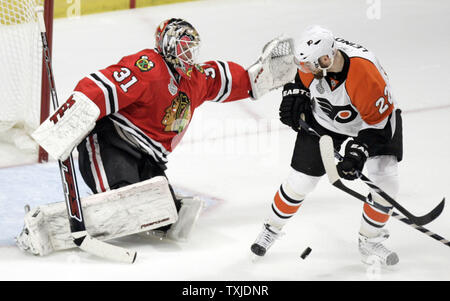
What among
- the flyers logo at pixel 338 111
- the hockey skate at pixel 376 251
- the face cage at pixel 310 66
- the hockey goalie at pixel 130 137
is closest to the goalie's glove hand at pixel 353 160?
the flyers logo at pixel 338 111

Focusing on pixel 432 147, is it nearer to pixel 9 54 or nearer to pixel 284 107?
pixel 284 107

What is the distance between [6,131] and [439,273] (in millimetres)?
2159

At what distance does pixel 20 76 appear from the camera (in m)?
4.50

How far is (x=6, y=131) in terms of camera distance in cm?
446

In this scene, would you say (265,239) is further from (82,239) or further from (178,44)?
(178,44)

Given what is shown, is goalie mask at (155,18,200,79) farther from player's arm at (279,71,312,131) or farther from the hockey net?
the hockey net

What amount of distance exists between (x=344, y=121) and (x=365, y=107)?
6.2 inches

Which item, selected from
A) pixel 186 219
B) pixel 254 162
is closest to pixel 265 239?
pixel 186 219

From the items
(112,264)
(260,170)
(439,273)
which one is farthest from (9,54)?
(439,273)

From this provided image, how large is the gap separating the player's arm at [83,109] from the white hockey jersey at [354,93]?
0.61 metres

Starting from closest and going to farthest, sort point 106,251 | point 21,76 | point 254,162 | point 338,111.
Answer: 1. point 338,111
2. point 106,251
3. point 254,162
4. point 21,76

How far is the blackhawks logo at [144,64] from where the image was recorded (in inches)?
130

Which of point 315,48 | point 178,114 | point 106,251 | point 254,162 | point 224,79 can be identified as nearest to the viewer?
point 315,48

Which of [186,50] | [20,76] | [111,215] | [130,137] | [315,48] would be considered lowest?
[20,76]
